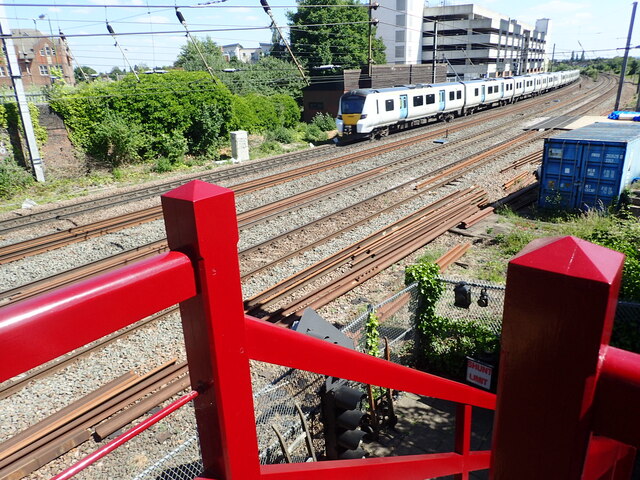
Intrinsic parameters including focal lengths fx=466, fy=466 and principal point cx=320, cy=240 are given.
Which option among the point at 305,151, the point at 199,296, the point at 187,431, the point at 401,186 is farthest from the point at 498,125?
the point at 199,296

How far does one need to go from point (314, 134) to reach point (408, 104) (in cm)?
631

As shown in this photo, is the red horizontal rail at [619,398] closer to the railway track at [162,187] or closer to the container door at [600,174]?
the container door at [600,174]

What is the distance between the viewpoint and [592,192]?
14609 millimetres

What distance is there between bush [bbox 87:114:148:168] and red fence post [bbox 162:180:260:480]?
2270 centimetres

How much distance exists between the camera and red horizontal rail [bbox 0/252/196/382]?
786 millimetres

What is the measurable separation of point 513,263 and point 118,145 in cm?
2355

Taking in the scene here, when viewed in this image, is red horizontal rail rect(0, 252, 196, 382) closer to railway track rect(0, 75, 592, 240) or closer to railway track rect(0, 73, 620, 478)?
railway track rect(0, 73, 620, 478)

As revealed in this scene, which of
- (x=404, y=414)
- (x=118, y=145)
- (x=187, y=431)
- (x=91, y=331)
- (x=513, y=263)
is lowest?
(x=404, y=414)

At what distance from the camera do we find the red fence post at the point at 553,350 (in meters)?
0.74

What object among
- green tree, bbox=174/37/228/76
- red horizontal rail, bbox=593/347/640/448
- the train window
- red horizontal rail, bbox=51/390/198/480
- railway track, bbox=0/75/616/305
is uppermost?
green tree, bbox=174/37/228/76

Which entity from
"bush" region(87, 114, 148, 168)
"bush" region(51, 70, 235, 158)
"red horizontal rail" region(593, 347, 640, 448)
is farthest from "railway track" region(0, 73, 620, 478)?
"bush" region(51, 70, 235, 158)

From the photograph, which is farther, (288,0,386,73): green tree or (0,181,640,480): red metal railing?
(288,0,386,73): green tree

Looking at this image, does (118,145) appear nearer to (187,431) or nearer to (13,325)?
(187,431)

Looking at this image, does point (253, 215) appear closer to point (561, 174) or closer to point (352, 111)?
point (561, 174)
